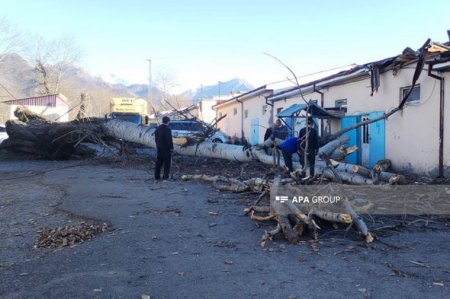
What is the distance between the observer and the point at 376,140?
47.7 feet

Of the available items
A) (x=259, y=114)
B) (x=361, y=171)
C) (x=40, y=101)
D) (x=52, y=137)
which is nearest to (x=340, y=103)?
(x=361, y=171)

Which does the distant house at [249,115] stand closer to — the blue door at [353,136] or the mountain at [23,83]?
the blue door at [353,136]

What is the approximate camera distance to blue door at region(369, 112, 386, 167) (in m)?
14.2

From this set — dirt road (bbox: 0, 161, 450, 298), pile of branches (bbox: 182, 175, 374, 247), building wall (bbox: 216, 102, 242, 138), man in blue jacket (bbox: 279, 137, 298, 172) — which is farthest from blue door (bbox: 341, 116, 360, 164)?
building wall (bbox: 216, 102, 242, 138)

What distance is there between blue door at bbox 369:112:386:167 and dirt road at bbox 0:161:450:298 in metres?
7.36

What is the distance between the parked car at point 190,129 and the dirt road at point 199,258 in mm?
7436

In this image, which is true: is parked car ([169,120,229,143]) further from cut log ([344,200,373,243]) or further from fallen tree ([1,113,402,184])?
cut log ([344,200,373,243])

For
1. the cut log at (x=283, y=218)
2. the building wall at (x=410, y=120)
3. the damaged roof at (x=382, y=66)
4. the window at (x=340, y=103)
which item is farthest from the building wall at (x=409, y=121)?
the cut log at (x=283, y=218)

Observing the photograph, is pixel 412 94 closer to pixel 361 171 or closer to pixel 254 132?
pixel 361 171

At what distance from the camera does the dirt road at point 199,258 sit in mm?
4316

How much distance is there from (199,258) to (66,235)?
6.66ft

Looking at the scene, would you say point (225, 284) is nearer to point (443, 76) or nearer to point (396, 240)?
point (396, 240)

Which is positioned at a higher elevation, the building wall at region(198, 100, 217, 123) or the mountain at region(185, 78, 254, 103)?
the mountain at region(185, 78, 254, 103)

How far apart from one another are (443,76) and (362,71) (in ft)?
11.2
